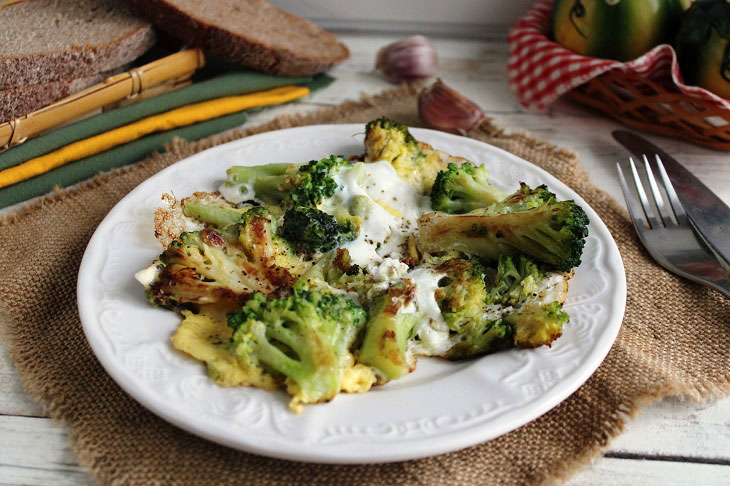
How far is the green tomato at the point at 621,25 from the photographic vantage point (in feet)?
12.4

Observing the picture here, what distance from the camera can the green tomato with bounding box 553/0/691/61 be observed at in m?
3.78

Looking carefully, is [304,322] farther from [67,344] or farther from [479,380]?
[67,344]

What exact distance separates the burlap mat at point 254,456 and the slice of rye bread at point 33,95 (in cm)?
46

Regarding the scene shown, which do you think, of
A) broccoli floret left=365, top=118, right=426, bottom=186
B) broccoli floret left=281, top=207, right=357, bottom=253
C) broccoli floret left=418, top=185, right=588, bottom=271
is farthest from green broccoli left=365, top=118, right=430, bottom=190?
broccoli floret left=281, top=207, right=357, bottom=253

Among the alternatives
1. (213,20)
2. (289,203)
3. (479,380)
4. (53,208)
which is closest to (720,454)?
(479,380)

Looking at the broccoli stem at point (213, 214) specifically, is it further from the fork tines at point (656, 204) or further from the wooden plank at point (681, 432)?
the fork tines at point (656, 204)

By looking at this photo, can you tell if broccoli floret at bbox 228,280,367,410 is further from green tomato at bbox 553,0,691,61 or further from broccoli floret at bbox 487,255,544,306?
green tomato at bbox 553,0,691,61

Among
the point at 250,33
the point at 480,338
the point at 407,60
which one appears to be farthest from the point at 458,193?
the point at 250,33

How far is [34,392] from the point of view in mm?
2291

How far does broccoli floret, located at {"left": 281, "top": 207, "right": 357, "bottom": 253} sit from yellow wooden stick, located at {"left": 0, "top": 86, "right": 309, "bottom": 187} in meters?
1.42

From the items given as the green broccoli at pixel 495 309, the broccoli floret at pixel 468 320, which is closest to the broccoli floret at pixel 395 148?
the green broccoli at pixel 495 309

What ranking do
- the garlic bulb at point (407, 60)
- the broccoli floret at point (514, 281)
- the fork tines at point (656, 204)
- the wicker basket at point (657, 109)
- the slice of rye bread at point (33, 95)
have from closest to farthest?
the broccoli floret at point (514, 281), the fork tines at point (656, 204), the slice of rye bread at point (33, 95), the wicker basket at point (657, 109), the garlic bulb at point (407, 60)

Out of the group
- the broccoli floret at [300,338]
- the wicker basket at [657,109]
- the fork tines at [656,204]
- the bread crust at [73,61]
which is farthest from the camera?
the wicker basket at [657,109]

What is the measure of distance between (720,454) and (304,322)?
1.39m
